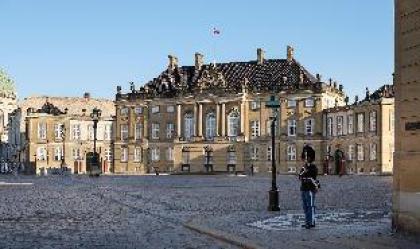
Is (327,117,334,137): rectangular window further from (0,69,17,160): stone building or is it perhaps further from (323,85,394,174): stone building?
(0,69,17,160): stone building

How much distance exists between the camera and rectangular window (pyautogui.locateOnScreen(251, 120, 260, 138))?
89375mm

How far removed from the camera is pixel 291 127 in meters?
86.9

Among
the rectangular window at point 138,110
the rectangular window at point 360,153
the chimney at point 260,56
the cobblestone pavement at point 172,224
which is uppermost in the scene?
the chimney at point 260,56

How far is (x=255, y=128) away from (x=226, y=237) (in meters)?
76.0

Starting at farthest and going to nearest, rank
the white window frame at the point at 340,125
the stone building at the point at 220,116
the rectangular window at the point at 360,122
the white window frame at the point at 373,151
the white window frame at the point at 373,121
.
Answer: the stone building at the point at 220,116 → the white window frame at the point at 340,125 → the rectangular window at the point at 360,122 → the white window frame at the point at 373,151 → the white window frame at the point at 373,121

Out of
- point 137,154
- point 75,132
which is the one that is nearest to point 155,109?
point 137,154

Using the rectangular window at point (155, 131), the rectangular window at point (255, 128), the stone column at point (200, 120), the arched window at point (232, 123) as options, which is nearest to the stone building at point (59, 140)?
the rectangular window at point (155, 131)

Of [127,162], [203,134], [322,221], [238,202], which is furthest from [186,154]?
[322,221]

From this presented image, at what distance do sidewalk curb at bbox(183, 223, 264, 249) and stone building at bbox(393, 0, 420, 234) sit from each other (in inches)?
118

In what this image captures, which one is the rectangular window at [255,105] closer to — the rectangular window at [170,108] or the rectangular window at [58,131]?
the rectangular window at [170,108]

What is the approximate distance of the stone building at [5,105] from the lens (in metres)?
151

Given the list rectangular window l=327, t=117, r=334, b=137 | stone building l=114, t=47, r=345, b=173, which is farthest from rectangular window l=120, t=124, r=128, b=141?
rectangular window l=327, t=117, r=334, b=137

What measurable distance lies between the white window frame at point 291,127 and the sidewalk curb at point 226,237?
233ft

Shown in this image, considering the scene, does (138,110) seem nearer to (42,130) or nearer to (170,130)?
(170,130)
